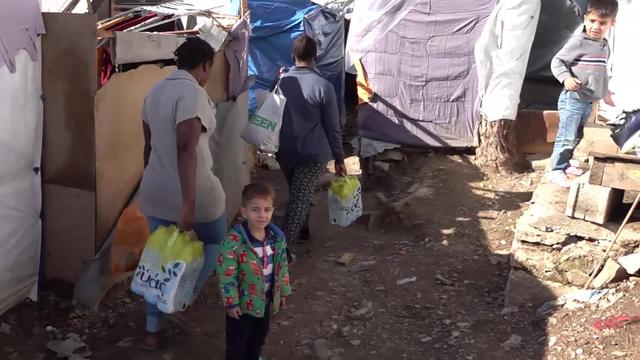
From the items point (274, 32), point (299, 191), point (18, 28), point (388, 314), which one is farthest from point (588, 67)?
point (274, 32)

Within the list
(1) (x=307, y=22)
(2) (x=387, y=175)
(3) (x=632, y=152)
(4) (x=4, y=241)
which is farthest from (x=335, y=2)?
(4) (x=4, y=241)

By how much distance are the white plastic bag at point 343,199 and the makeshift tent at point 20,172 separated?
6.78 ft

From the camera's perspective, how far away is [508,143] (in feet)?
26.8

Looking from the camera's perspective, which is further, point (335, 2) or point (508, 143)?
point (335, 2)

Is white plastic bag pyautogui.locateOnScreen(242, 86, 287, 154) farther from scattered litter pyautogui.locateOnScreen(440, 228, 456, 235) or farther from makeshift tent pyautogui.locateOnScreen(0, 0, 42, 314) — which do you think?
scattered litter pyautogui.locateOnScreen(440, 228, 456, 235)

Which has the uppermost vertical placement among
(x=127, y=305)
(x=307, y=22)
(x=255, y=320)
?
(x=307, y=22)

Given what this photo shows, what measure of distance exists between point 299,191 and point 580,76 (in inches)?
93.5

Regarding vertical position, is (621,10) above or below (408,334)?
above

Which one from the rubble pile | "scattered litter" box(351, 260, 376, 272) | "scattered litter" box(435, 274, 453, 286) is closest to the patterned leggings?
"scattered litter" box(351, 260, 376, 272)

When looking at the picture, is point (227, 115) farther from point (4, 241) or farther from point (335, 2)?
point (335, 2)

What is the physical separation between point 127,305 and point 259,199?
177cm

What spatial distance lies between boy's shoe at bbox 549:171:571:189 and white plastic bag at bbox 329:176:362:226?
1.55 meters

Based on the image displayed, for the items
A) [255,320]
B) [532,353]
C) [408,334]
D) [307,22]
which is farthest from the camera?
[307,22]

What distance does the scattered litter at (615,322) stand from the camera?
3947 millimetres
